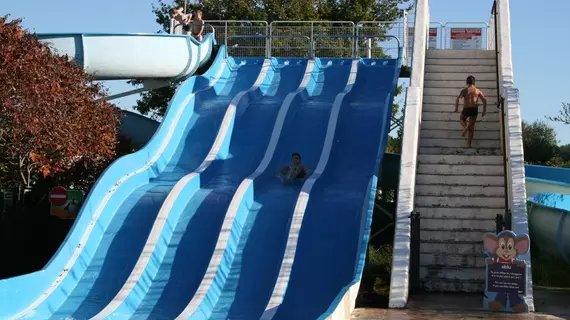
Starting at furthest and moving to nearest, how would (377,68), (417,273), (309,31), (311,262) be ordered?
1. (309,31)
2. (377,68)
3. (311,262)
4. (417,273)

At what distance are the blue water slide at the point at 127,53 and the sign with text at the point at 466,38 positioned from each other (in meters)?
5.72

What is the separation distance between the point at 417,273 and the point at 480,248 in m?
1.15

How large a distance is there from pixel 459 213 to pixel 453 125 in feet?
8.87

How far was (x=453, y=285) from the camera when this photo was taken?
1320cm

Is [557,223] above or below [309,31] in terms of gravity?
below

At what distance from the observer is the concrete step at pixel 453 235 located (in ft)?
45.5

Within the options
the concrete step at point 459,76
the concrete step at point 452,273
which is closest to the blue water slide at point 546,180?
the concrete step at point 459,76

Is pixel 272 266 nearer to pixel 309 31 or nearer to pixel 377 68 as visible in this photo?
pixel 377 68

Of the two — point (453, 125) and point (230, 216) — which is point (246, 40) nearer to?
point (453, 125)

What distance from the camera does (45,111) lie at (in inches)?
655

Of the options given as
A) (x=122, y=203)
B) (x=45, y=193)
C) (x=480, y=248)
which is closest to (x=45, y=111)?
(x=122, y=203)

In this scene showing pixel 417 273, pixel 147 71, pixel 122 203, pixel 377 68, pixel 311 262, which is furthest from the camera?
pixel 377 68

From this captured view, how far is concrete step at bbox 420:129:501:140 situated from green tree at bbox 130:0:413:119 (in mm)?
18711

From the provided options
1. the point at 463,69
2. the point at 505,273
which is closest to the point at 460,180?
the point at 505,273
